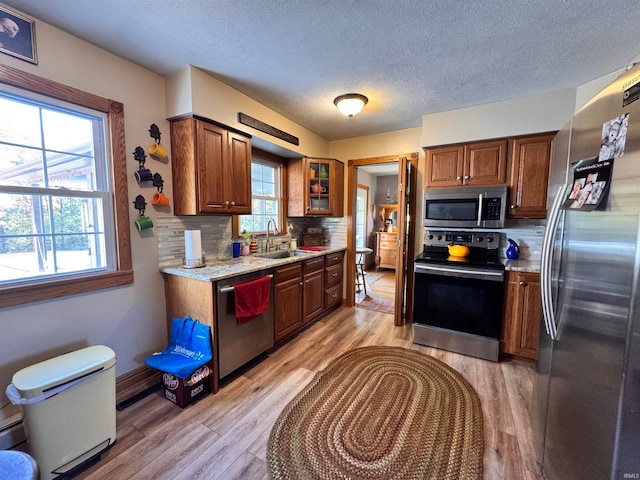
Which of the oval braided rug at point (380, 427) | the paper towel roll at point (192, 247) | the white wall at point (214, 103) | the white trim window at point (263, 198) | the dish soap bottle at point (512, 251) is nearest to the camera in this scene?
the oval braided rug at point (380, 427)

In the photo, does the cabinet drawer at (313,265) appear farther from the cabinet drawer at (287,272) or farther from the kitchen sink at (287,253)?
the kitchen sink at (287,253)

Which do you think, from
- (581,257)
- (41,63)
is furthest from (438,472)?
(41,63)

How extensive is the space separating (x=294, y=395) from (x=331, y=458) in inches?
24.0

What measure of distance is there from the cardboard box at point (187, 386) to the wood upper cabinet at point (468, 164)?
289 centimetres

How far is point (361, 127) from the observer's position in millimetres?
3482

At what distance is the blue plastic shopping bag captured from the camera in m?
1.87

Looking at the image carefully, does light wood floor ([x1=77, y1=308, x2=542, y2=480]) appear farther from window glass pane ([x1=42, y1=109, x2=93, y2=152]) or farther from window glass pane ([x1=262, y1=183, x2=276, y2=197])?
window glass pane ([x1=262, y1=183, x2=276, y2=197])

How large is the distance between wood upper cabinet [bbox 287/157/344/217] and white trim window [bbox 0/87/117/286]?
2131mm

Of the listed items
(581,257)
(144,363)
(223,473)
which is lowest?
(223,473)

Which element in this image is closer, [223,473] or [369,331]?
[223,473]

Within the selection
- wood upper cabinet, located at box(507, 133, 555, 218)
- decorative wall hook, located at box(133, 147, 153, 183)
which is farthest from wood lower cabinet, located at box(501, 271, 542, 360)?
decorative wall hook, located at box(133, 147, 153, 183)

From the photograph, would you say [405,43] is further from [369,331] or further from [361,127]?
[369,331]

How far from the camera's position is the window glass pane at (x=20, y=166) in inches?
60.2

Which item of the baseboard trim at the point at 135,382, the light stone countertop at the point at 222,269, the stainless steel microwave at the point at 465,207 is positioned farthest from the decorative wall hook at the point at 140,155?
the stainless steel microwave at the point at 465,207
